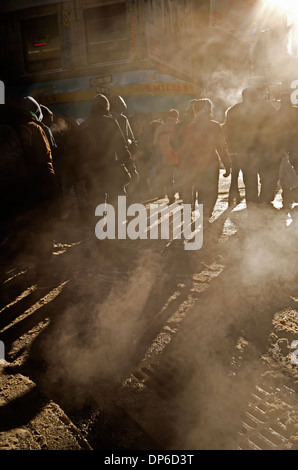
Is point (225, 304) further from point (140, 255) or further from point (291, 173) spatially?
point (291, 173)

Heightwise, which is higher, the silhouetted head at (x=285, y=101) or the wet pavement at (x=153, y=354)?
the silhouetted head at (x=285, y=101)

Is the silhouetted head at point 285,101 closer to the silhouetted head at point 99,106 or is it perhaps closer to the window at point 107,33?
the silhouetted head at point 99,106

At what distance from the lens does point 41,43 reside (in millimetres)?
20000

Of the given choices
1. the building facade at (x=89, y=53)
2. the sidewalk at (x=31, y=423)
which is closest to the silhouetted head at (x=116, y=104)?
the sidewalk at (x=31, y=423)

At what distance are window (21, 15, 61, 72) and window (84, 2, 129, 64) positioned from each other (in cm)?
172

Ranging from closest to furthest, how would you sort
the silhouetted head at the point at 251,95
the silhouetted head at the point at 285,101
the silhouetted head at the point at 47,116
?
1. the silhouetted head at the point at 47,116
2. the silhouetted head at the point at 251,95
3. the silhouetted head at the point at 285,101

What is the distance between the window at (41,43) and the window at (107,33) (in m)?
1.72

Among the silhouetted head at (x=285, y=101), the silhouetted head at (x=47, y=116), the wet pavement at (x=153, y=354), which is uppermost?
the silhouetted head at (x=47, y=116)

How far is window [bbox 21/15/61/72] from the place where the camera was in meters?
19.7

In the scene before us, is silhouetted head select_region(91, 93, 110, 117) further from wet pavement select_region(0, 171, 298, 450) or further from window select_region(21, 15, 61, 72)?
window select_region(21, 15, 61, 72)

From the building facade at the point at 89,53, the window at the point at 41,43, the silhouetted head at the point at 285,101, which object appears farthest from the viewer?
the window at the point at 41,43

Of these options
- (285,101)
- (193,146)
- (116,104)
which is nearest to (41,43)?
(116,104)

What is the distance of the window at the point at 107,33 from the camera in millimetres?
18688
